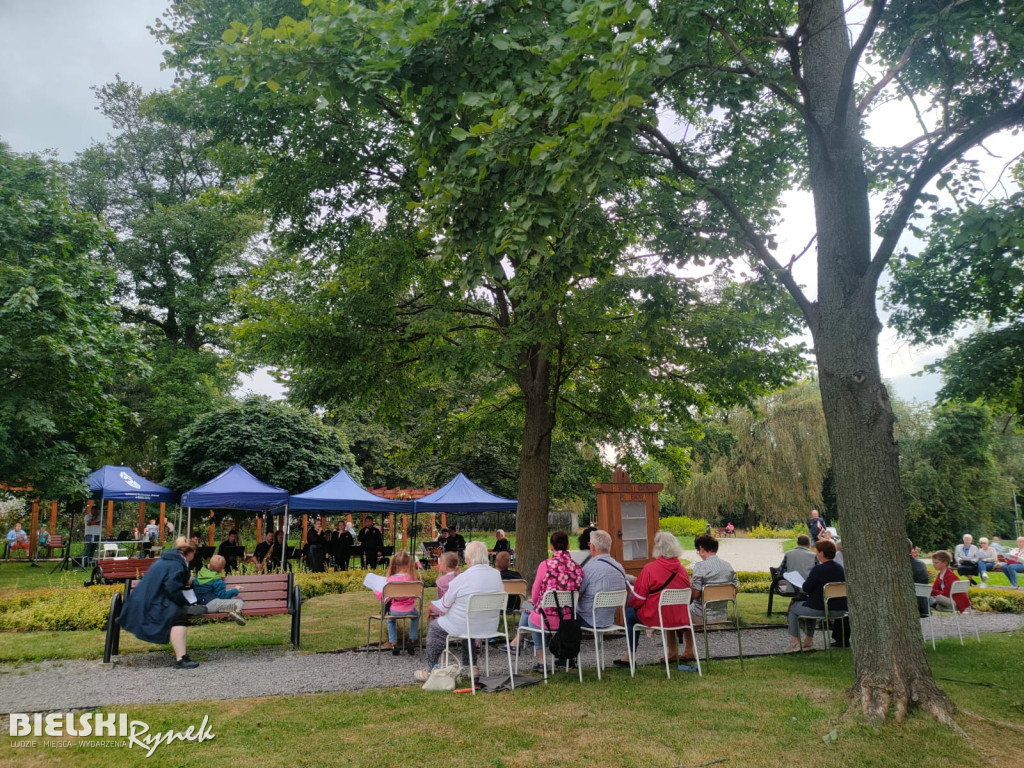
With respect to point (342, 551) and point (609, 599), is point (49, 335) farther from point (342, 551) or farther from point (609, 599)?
point (609, 599)

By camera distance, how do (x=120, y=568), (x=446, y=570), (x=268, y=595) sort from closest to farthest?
(x=446, y=570) < (x=268, y=595) < (x=120, y=568)

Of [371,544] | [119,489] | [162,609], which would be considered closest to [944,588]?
[162,609]

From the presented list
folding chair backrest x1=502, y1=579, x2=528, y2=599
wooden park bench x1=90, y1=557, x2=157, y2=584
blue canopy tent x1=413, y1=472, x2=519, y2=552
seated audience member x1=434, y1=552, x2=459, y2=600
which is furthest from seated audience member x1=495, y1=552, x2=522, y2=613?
blue canopy tent x1=413, y1=472, x2=519, y2=552

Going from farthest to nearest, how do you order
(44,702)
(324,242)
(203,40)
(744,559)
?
(744,559)
(324,242)
(203,40)
(44,702)

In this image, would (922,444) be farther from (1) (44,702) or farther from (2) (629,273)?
(1) (44,702)

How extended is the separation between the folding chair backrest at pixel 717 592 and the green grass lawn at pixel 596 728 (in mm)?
842

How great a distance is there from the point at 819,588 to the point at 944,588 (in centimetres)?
240

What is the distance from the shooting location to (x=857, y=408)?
535cm

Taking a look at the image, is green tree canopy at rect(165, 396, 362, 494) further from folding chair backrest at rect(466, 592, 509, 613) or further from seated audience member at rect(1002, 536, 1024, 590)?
seated audience member at rect(1002, 536, 1024, 590)

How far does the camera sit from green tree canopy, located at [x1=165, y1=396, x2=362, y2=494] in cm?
2428

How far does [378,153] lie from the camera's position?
378 inches

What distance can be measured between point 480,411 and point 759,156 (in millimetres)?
7357

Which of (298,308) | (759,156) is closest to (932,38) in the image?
(759,156)

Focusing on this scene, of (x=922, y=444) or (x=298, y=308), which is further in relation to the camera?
(x=922, y=444)
